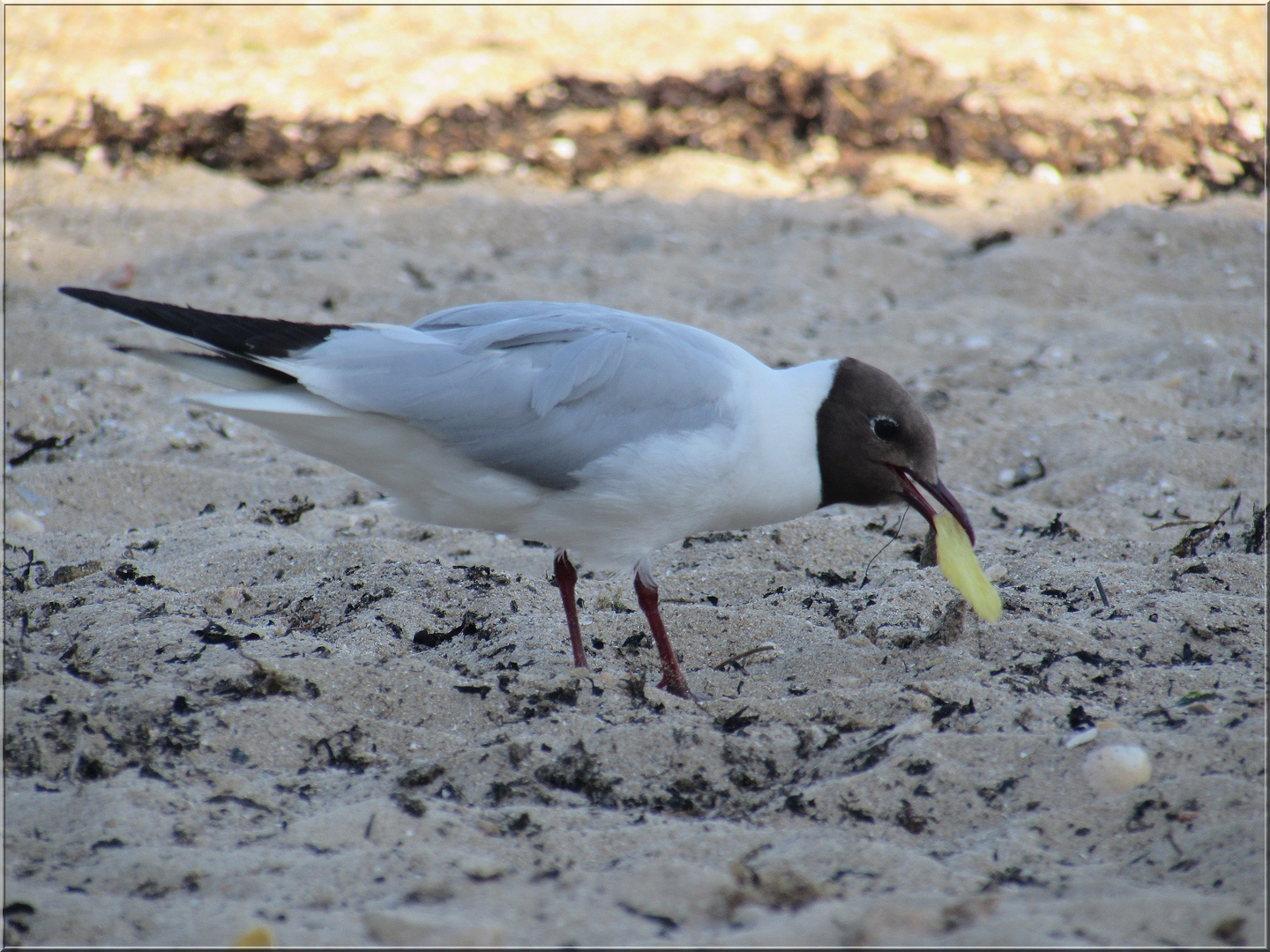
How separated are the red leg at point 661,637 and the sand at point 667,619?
11cm

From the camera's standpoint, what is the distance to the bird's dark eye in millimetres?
2912

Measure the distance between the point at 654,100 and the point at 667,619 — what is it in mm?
4251

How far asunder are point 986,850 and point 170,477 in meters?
2.83

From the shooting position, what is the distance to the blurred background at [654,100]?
612 centimetres

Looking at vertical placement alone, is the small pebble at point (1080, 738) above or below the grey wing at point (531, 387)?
below

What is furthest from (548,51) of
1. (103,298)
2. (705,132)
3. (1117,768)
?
(1117,768)

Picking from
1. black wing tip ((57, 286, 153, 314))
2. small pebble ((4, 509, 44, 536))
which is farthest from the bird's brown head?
small pebble ((4, 509, 44, 536))

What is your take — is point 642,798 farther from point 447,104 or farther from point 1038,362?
point 447,104

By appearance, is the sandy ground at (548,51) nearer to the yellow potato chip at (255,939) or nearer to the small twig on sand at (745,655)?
the small twig on sand at (745,655)

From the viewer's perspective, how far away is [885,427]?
2.92 metres

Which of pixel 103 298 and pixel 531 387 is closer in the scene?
pixel 103 298

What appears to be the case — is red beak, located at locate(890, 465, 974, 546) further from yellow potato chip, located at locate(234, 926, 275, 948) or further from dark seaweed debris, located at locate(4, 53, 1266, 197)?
dark seaweed debris, located at locate(4, 53, 1266, 197)

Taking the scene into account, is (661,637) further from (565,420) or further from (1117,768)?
(1117,768)

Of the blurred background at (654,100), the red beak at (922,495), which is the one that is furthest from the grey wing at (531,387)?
the blurred background at (654,100)
